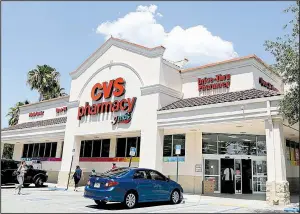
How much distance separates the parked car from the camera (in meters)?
20.5

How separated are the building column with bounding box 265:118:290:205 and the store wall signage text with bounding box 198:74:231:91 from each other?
5694mm

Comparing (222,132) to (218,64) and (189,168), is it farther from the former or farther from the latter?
(218,64)

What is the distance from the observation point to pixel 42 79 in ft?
138

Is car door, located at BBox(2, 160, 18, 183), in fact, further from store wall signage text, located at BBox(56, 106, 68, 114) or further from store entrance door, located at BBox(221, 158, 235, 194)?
store entrance door, located at BBox(221, 158, 235, 194)

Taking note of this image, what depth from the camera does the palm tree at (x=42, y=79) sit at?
41.6 metres

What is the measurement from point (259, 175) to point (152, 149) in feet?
25.2

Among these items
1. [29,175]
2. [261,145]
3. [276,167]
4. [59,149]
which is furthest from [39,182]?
[276,167]

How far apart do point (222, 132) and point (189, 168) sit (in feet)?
10.4

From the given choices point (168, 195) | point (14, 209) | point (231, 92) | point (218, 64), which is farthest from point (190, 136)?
point (14, 209)

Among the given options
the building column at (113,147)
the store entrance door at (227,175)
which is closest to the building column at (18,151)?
the building column at (113,147)

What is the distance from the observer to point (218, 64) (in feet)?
66.8

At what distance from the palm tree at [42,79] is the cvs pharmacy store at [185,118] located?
1850 centimetres

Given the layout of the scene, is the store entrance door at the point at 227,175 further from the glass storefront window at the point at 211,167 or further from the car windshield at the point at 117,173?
the car windshield at the point at 117,173

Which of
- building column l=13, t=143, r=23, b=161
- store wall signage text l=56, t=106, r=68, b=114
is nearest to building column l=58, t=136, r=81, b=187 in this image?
store wall signage text l=56, t=106, r=68, b=114
